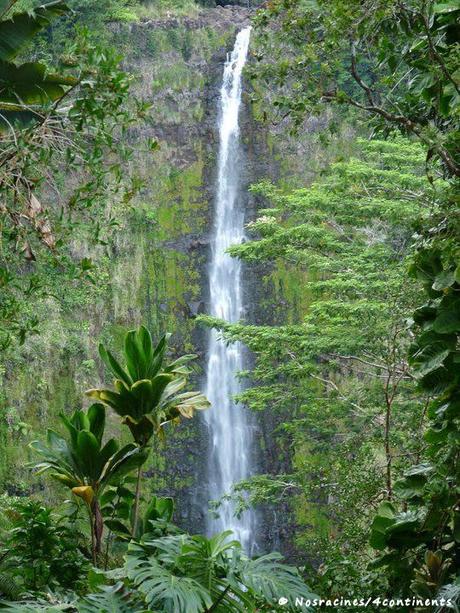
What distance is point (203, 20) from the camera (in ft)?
78.8

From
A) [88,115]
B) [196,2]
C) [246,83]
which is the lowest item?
[88,115]

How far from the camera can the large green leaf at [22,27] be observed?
17.0 feet

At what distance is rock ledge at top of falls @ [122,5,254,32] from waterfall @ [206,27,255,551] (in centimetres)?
82

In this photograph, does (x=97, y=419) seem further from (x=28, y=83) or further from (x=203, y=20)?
(x=203, y=20)

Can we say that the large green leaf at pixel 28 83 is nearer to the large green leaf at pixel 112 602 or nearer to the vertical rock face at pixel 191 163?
the large green leaf at pixel 112 602

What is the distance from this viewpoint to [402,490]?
3893mm

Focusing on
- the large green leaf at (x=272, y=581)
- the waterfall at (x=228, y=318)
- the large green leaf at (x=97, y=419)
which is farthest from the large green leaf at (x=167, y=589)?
the waterfall at (x=228, y=318)

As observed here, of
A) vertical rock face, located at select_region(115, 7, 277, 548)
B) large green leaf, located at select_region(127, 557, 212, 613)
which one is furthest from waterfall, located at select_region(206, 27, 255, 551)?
large green leaf, located at select_region(127, 557, 212, 613)

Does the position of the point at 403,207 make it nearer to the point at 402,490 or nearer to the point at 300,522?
the point at 402,490

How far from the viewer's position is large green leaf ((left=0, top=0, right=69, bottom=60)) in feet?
17.0

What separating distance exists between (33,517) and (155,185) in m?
18.0

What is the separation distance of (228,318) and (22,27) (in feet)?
50.7

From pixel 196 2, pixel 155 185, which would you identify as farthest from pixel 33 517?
pixel 196 2

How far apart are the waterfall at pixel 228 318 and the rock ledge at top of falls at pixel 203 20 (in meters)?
0.82
